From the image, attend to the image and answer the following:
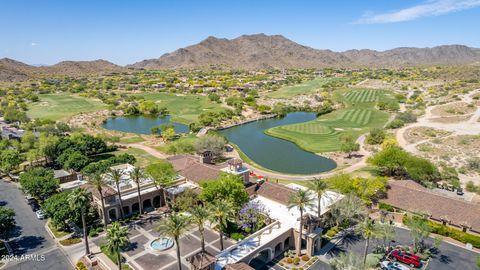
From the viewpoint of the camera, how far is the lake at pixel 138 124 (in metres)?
116

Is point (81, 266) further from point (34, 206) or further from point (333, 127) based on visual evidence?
point (333, 127)

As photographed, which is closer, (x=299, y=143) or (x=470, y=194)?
(x=470, y=194)

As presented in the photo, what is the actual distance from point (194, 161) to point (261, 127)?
59945mm

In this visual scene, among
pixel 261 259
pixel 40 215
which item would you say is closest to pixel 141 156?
pixel 40 215

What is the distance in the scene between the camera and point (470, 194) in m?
57.5

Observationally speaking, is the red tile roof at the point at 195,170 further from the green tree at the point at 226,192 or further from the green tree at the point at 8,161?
the green tree at the point at 8,161

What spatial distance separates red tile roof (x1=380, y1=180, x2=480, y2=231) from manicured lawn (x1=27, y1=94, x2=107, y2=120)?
125647 mm

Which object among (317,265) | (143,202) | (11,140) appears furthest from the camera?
(11,140)

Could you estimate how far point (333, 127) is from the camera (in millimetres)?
111062

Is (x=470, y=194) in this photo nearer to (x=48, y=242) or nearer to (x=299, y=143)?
(x=299, y=143)

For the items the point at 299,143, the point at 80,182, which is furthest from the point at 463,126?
the point at 80,182

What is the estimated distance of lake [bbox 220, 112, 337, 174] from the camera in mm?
75750

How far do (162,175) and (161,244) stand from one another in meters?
13.6

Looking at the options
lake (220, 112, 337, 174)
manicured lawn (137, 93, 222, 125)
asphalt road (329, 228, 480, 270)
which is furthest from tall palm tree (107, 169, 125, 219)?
manicured lawn (137, 93, 222, 125)
